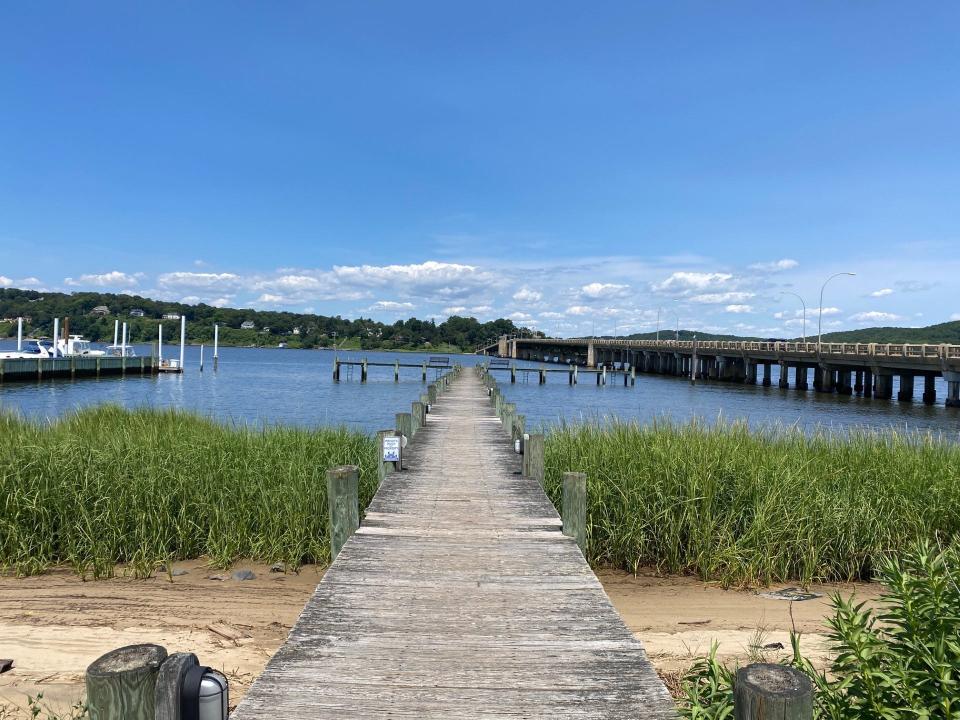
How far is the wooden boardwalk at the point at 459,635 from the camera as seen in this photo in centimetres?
383

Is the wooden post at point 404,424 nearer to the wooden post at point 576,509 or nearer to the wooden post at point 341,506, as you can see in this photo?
the wooden post at point 341,506

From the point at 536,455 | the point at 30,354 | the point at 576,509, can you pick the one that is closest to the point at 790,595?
the point at 576,509

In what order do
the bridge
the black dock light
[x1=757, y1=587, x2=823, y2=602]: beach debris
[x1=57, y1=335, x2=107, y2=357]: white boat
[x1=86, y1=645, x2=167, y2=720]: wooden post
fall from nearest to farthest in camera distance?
1. [x1=86, y1=645, x2=167, y2=720]: wooden post
2. the black dock light
3. [x1=757, y1=587, x2=823, y2=602]: beach debris
4. the bridge
5. [x1=57, y1=335, x2=107, y2=357]: white boat

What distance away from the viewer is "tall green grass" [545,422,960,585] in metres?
8.78

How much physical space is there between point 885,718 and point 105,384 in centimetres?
5972

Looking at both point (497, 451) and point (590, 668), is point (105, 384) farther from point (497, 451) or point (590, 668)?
point (590, 668)

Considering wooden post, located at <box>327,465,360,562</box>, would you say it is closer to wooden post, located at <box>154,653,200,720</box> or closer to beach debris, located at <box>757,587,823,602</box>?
wooden post, located at <box>154,653,200,720</box>

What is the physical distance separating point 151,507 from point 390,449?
3.24 meters

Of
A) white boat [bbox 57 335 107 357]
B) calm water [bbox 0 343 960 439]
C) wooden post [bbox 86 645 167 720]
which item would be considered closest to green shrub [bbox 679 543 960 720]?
wooden post [bbox 86 645 167 720]

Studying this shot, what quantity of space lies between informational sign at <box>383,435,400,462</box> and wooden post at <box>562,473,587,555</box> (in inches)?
128

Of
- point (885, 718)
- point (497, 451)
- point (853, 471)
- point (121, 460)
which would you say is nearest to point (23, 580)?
point (121, 460)

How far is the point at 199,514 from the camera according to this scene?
9.41 metres

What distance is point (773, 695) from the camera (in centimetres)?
270

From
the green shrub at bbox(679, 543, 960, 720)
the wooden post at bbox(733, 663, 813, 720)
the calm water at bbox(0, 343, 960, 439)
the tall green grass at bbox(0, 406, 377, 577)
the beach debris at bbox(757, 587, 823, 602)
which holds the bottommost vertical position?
the calm water at bbox(0, 343, 960, 439)
